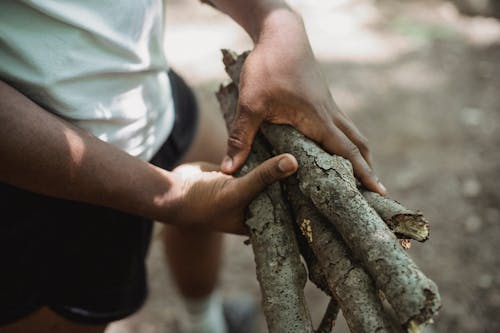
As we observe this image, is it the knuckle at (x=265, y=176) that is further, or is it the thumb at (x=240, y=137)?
the thumb at (x=240, y=137)

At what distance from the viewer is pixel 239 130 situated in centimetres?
139

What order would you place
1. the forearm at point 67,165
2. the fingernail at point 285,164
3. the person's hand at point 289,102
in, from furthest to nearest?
the person's hand at point 289,102
the fingernail at point 285,164
the forearm at point 67,165

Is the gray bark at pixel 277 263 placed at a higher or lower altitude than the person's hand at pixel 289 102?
lower

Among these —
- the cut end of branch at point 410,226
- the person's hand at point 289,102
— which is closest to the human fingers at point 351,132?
the person's hand at point 289,102

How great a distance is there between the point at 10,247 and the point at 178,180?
434 mm

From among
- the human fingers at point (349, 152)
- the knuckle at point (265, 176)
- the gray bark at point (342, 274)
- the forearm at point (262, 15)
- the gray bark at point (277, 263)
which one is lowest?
the gray bark at point (277, 263)

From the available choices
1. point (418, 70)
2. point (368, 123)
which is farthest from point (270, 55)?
point (418, 70)

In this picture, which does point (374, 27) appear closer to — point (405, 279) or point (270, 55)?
point (270, 55)

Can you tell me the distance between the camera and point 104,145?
1.22 metres

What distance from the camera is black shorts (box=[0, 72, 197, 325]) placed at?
49.6 inches

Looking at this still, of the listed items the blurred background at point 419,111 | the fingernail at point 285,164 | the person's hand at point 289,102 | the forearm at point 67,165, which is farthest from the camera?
the blurred background at point 419,111

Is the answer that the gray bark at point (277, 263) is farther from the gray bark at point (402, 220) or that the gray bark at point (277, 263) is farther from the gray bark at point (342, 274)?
the gray bark at point (402, 220)

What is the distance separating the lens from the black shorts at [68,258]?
126 cm

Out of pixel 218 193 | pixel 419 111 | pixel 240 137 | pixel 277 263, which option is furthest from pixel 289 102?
pixel 419 111
